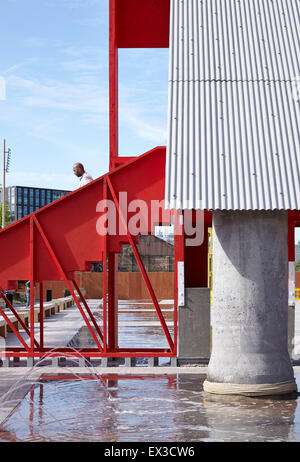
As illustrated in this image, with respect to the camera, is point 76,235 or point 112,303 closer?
point 76,235

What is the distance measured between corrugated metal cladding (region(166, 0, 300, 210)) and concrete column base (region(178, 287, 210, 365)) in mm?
3650

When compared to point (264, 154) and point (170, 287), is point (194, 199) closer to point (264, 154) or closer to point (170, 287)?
point (264, 154)

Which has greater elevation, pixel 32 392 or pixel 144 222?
pixel 144 222

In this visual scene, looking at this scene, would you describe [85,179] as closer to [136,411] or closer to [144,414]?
[136,411]

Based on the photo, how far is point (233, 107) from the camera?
13641mm

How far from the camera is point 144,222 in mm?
15922

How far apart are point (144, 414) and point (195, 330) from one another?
17.1ft

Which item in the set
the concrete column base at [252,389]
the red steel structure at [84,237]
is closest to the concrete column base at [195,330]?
the red steel structure at [84,237]

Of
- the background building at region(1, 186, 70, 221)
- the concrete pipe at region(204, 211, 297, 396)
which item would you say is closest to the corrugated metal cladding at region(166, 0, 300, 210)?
the concrete pipe at region(204, 211, 297, 396)

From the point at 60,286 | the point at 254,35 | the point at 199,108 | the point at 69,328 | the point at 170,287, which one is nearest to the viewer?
the point at 199,108

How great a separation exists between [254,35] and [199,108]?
2.59 m

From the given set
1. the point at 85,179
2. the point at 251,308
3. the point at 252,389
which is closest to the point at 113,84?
the point at 85,179

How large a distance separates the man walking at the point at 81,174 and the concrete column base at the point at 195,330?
3.41 m

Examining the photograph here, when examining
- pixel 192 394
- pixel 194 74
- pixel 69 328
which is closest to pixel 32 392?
pixel 192 394
